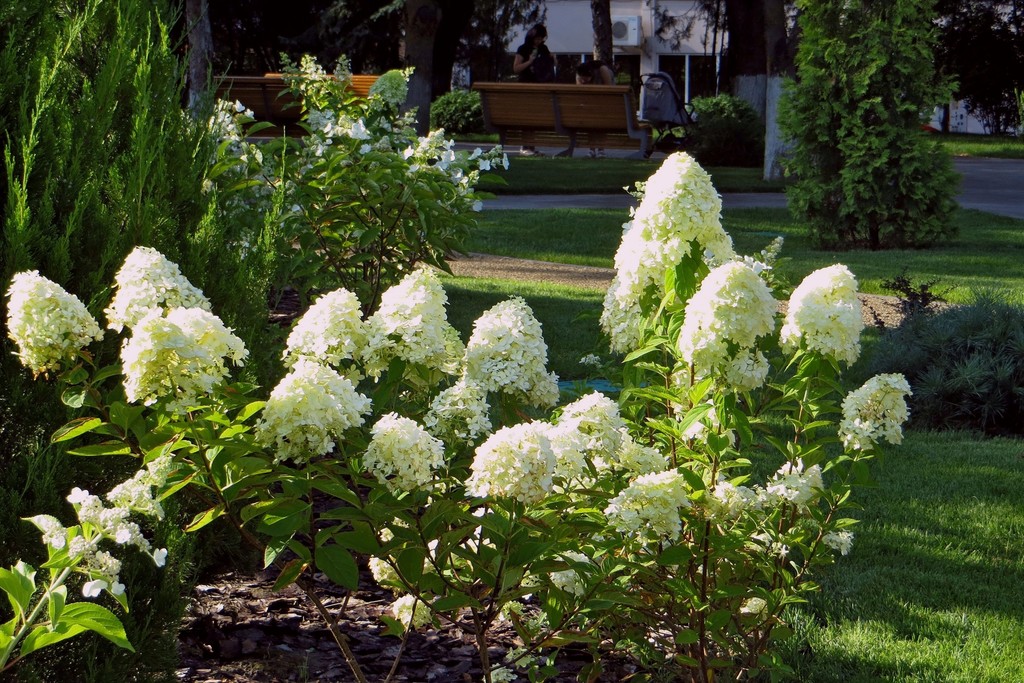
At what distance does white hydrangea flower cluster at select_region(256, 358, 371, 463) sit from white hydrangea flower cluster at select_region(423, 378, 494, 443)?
47 cm

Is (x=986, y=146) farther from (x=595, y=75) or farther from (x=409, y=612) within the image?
(x=409, y=612)

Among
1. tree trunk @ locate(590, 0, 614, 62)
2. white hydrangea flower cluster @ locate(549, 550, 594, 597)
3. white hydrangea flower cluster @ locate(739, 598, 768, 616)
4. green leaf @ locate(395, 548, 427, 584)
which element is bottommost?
white hydrangea flower cluster @ locate(739, 598, 768, 616)

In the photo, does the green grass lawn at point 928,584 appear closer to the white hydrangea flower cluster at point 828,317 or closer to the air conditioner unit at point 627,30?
the white hydrangea flower cluster at point 828,317

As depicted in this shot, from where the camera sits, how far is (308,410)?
6.50 ft

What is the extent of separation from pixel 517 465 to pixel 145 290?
0.77 metres

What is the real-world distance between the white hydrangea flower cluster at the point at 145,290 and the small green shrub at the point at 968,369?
4.62 metres

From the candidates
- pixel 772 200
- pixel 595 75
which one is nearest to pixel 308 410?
pixel 772 200

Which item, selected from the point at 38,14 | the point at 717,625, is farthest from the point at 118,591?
the point at 38,14

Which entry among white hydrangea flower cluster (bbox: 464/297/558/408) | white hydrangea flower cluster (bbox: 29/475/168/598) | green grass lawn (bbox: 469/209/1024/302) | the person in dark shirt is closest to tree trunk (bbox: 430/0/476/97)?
the person in dark shirt

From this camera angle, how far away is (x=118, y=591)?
1474 millimetres

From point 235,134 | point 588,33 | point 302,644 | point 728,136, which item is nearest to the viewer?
point 302,644

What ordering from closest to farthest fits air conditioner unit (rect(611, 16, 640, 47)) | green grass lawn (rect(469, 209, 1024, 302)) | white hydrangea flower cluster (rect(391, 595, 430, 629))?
white hydrangea flower cluster (rect(391, 595, 430, 629)) < green grass lawn (rect(469, 209, 1024, 302)) < air conditioner unit (rect(611, 16, 640, 47))

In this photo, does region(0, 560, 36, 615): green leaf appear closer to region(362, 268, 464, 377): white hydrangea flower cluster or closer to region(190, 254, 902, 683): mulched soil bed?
region(362, 268, 464, 377): white hydrangea flower cluster

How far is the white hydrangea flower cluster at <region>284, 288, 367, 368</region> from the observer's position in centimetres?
231
